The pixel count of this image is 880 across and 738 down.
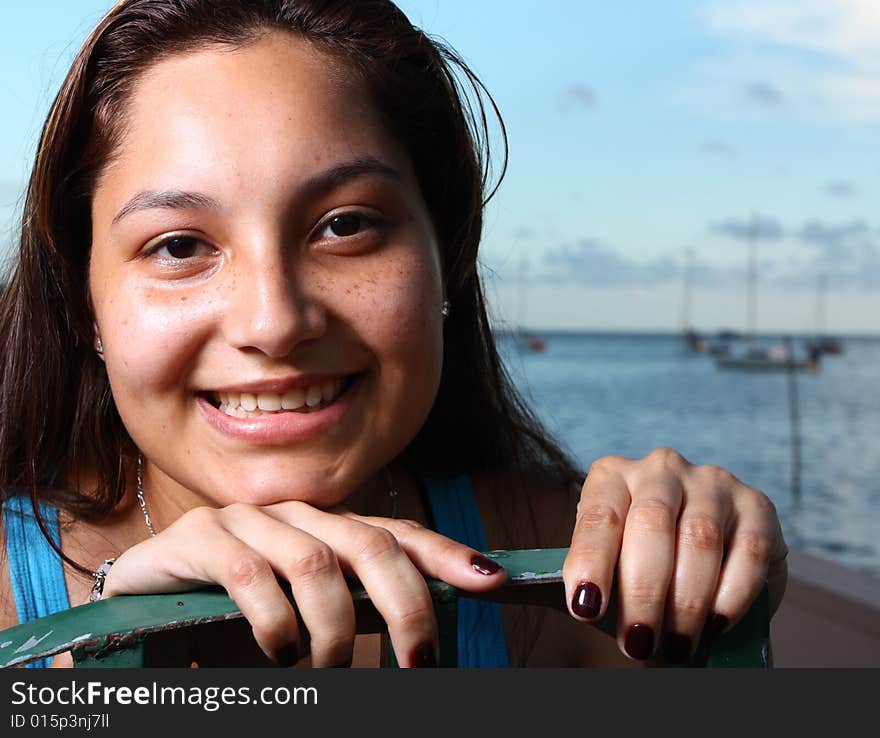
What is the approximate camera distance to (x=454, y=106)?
72.0 inches

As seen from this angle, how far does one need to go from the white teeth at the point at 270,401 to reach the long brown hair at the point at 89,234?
0.43 m

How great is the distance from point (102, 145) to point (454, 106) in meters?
0.63

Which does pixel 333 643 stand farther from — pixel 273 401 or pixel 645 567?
pixel 273 401

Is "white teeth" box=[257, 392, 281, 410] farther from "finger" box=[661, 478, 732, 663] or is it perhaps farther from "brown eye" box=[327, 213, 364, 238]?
"finger" box=[661, 478, 732, 663]

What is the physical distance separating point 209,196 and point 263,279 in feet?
0.46

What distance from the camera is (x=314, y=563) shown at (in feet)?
2.92

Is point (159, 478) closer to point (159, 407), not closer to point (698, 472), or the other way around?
point (159, 407)

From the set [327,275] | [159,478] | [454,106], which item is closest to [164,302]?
[327,275]

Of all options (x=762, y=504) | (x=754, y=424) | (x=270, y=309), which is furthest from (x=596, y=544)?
(x=754, y=424)

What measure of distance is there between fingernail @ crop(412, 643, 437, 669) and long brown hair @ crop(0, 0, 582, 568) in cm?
92

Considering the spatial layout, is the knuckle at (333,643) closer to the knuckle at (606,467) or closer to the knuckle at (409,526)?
the knuckle at (409,526)

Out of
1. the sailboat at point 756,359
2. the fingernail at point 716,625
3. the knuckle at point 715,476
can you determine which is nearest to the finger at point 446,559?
the fingernail at point 716,625

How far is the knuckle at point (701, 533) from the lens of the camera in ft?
3.20

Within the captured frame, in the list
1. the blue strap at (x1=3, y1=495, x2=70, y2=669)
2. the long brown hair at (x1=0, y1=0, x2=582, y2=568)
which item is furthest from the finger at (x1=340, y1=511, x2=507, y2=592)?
the blue strap at (x1=3, y1=495, x2=70, y2=669)
